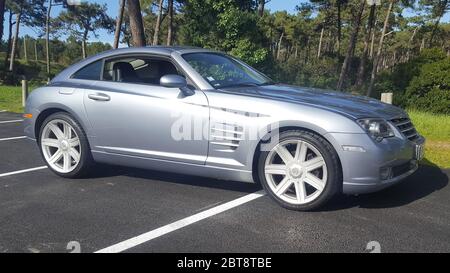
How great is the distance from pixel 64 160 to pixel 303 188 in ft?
9.88

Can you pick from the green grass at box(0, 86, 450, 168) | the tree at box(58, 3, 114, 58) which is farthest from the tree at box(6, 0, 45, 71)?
the green grass at box(0, 86, 450, 168)

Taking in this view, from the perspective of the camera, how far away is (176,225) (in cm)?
386

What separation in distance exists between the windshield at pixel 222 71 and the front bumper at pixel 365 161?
1464 mm

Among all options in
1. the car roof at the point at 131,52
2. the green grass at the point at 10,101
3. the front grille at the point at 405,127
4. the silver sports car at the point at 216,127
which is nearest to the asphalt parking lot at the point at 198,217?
the silver sports car at the point at 216,127

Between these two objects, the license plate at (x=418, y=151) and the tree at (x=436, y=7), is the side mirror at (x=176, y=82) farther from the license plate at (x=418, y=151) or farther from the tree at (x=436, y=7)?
the tree at (x=436, y=7)

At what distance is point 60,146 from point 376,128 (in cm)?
373

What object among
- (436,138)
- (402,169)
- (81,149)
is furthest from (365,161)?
(436,138)

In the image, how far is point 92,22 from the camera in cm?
5409

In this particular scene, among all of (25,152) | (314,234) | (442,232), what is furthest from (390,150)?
(25,152)

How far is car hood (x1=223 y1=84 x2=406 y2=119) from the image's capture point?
13.5 feet

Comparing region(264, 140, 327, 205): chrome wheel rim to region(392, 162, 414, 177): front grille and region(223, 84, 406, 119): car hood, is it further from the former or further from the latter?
region(392, 162, 414, 177): front grille

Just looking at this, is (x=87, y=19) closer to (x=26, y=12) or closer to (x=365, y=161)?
(x=26, y=12)

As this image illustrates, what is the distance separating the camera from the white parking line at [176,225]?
3398mm

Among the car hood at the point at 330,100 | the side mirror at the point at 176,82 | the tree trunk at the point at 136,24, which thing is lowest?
the car hood at the point at 330,100
